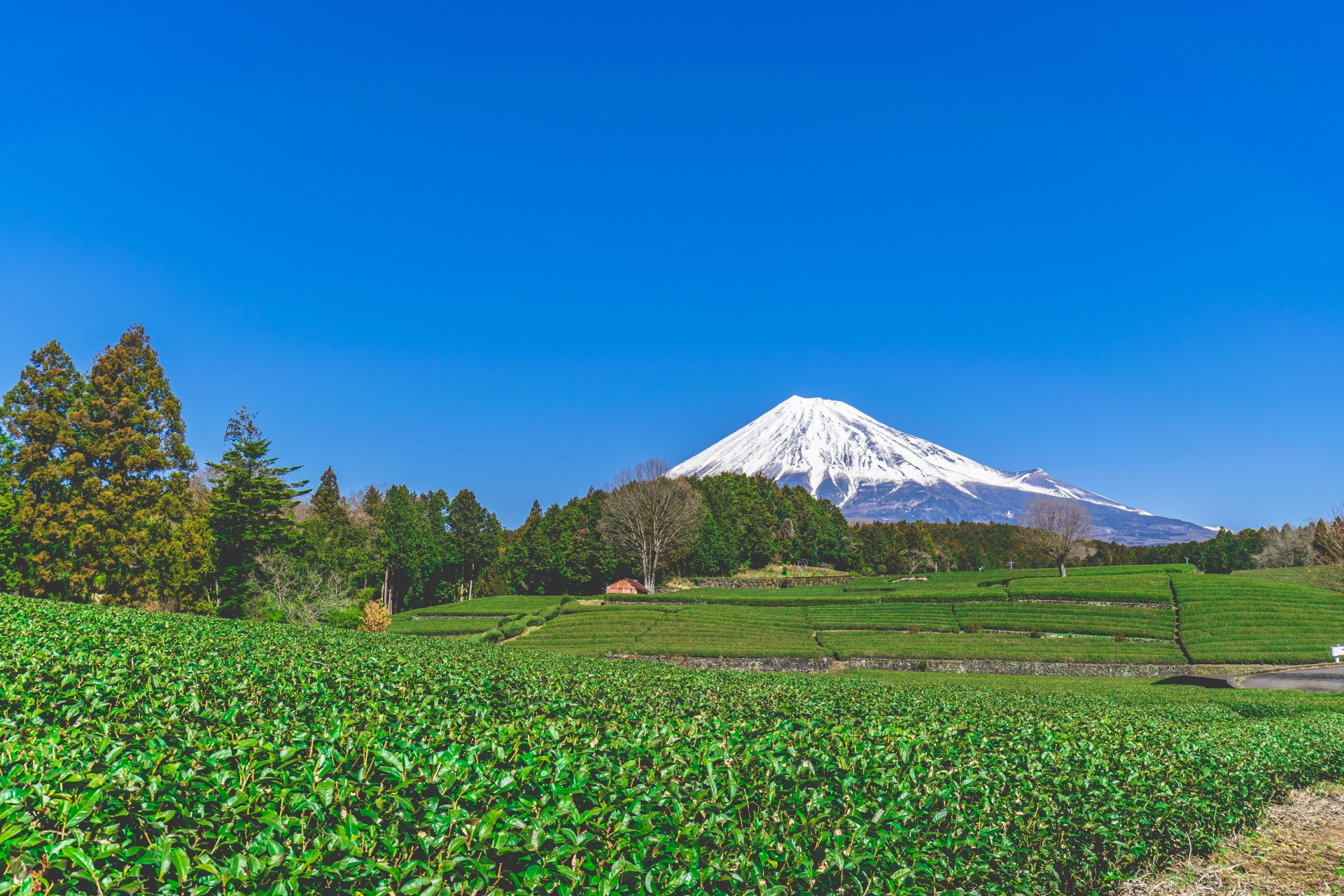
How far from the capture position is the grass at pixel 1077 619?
118 feet

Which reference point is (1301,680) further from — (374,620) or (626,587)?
(626,587)

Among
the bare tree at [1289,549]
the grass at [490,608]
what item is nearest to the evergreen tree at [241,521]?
the grass at [490,608]

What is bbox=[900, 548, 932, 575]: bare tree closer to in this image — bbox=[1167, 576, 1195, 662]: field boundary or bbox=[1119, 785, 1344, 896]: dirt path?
bbox=[1167, 576, 1195, 662]: field boundary

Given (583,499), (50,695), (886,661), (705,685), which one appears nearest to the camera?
→ (50,695)

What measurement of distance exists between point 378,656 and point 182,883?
732 centimetres

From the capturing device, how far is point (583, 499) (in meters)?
75.2

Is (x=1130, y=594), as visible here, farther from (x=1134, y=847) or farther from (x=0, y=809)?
(x=0, y=809)

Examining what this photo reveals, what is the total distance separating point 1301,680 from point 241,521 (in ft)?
162

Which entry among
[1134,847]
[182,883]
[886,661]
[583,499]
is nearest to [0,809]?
[182,883]

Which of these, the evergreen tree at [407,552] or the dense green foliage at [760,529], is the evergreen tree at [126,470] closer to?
the evergreen tree at [407,552]

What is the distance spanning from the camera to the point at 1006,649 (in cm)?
3266

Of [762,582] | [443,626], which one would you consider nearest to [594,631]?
[443,626]

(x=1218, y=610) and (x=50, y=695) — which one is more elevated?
(x=50, y=695)

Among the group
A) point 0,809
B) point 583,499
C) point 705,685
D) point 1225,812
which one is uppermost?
point 583,499
